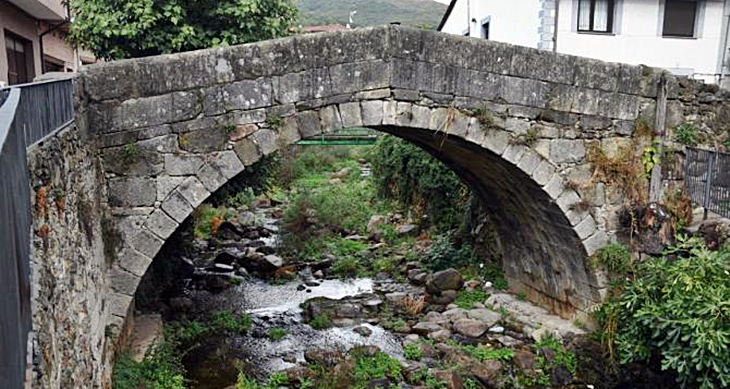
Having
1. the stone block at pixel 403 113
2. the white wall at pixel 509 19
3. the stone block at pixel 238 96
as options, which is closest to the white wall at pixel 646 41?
the white wall at pixel 509 19

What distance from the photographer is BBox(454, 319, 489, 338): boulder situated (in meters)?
7.90

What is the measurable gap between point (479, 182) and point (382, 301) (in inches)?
97.9

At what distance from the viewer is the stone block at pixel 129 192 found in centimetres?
548

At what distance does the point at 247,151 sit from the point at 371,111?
1328 mm

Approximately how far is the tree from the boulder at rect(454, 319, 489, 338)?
4619 millimetres

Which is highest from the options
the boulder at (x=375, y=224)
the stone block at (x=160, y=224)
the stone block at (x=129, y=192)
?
the stone block at (x=129, y=192)

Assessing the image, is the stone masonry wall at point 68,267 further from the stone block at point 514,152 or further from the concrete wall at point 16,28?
the stone block at point 514,152

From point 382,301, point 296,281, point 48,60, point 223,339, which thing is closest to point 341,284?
point 296,281

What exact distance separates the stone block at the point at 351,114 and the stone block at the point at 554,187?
7.84ft

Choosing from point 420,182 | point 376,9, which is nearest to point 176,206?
point 420,182

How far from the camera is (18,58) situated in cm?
946

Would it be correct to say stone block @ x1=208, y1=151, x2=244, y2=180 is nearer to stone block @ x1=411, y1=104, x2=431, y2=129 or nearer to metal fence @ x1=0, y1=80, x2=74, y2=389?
stone block @ x1=411, y1=104, x2=431, y2=129

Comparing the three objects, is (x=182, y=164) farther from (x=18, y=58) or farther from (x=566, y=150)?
(x=18, y=58)

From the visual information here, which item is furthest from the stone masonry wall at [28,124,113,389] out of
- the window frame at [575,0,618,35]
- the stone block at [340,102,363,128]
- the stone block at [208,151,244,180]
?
the window frame at [575,0,618,35]
